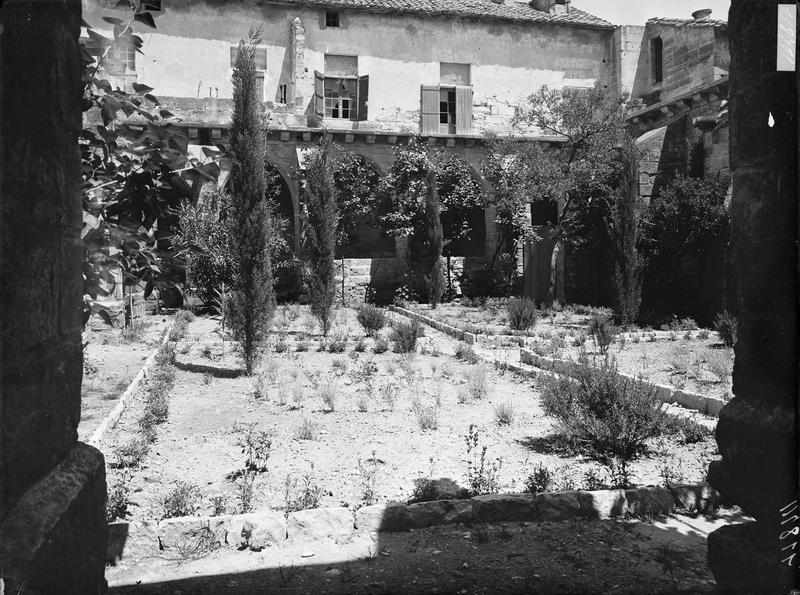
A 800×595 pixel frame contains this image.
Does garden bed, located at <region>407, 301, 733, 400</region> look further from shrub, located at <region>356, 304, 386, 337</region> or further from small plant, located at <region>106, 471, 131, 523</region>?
small plant, located at <region>106, 471, 131, 523</region>

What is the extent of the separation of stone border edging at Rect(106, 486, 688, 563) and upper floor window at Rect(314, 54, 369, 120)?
66.5ft

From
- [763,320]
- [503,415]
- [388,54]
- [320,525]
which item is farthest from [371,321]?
[388,54]

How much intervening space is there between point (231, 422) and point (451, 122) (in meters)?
19.4

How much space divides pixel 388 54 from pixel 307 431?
791 inches

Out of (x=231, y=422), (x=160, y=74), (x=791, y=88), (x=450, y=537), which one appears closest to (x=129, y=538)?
(x=450, y=537)

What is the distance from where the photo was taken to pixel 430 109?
77.0 ft

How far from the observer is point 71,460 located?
2.27m

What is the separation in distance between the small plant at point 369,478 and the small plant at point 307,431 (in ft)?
2.73

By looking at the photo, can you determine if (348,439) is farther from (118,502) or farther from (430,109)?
(430,109)

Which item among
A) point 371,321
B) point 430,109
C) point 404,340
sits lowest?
point 404,340

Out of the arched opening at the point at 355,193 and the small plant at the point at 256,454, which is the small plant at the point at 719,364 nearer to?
the small plant at the point at 256,454

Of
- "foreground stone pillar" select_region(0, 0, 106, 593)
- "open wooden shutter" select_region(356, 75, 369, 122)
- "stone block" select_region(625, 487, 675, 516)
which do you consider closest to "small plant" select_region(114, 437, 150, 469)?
"foreground stone pillar" select_region(0, 0, 106, 593)

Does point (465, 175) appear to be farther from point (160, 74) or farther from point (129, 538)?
point (129, 538)

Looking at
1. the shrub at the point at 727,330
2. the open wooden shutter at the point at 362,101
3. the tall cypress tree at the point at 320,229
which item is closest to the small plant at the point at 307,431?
the tall cypress tree at the point at 320,229
